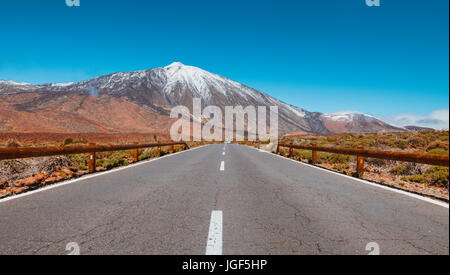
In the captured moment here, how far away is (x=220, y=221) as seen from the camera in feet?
12.0

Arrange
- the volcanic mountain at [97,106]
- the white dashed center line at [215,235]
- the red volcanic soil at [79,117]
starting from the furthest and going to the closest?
the volcanic mountain at [97,106], the red volcanic soil at [79,117], the white dashed center line at [215,235]

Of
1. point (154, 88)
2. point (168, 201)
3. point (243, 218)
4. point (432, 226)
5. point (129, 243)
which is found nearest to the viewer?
point (129, 243)

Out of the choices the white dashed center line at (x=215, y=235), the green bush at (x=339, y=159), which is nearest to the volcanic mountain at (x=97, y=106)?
the green bush at (x=339, y=159)

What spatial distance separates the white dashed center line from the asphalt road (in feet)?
0.03

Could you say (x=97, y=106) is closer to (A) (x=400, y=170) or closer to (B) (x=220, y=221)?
(A) (x=400, y=170)

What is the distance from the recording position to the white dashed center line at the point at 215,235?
2.70 metres

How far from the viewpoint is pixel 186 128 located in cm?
10288

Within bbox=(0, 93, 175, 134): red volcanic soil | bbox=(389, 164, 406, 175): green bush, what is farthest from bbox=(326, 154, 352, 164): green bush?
bbox=(0, 93, 175, 134): red volcanic soil

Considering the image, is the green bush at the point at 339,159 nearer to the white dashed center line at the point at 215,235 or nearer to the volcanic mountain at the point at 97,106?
the white dashed center line at the point at 215,235

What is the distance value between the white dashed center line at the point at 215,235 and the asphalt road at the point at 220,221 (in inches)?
0.4

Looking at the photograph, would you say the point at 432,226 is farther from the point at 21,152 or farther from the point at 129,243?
the point at 21,152

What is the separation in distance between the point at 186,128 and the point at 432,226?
10119 centimetres

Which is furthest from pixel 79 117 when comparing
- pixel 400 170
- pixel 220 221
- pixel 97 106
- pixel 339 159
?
pixel 220 221
